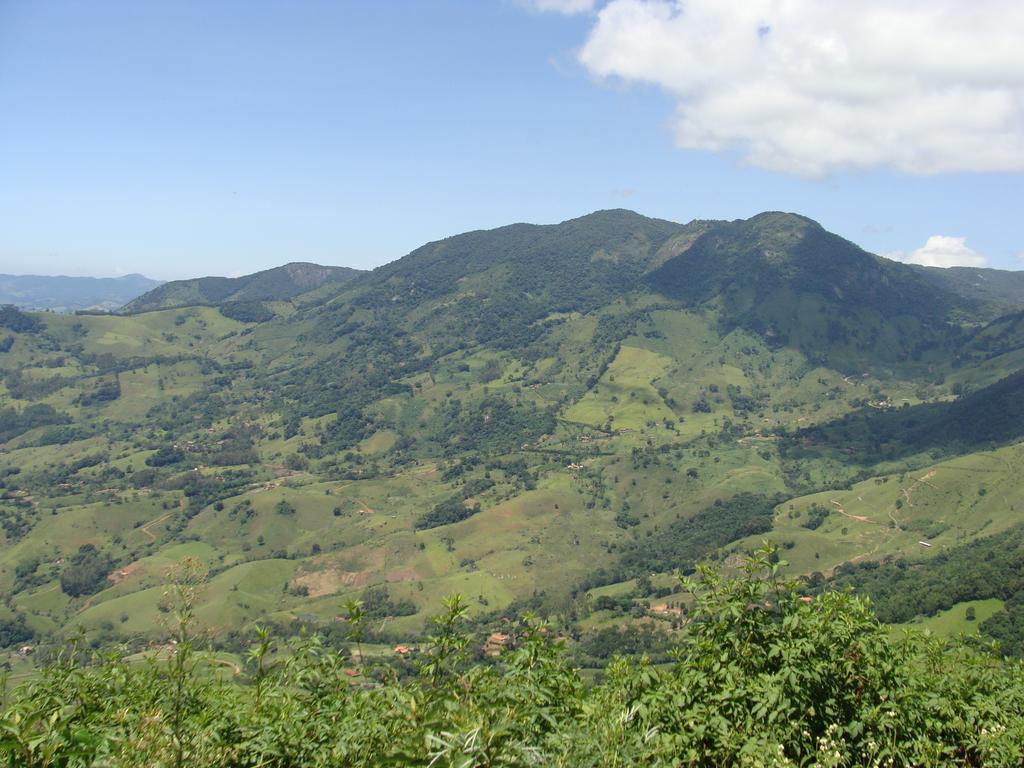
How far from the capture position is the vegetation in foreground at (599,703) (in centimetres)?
502

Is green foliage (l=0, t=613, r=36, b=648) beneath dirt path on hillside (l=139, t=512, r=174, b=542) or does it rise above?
beneath

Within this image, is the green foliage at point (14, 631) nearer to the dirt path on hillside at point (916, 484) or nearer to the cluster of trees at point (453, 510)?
the cluster of trees at point (453, 510)

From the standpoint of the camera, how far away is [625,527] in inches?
5118

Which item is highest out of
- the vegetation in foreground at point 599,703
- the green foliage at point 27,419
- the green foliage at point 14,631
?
the vegetation in foreground at point 599,703

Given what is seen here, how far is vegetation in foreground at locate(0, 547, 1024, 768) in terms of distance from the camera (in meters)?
5.02

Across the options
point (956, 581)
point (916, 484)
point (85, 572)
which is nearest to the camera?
point (956, 581)

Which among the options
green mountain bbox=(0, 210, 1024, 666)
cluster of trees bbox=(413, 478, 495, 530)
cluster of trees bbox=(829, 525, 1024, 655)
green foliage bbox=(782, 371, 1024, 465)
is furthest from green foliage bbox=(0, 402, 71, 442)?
cluster of trees bbox=(829, 525, 1024, 655)

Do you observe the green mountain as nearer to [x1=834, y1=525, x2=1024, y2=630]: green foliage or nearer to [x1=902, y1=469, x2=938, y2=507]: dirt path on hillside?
[x1=902, y1=469, x2=938, y2=507]: dirt path on hillside

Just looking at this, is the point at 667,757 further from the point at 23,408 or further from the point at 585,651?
the point at 23,408

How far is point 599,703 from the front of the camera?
6859mm

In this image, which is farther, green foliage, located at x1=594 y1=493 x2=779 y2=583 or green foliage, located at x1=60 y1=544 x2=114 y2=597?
green foliage, located at x1=594 y1=493 x2=779 y2=583

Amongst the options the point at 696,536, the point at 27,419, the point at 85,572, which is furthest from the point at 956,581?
the point at 27,419

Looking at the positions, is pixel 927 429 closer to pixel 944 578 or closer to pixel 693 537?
pixel 693 537

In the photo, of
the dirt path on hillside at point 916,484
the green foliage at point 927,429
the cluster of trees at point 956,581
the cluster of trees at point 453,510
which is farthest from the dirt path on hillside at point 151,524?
the green foliage at point 927,429
